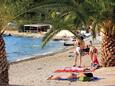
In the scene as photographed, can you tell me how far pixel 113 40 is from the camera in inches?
704

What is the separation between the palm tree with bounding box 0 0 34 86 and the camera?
11.9m

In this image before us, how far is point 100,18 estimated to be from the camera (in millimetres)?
16703

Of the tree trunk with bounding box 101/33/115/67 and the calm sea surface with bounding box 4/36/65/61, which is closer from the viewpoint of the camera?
the tree trunk with bounding box 101/33/115/67

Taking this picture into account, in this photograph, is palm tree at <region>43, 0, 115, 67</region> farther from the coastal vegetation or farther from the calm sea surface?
the calm sea surface

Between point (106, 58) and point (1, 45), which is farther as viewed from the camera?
point (106, 58)

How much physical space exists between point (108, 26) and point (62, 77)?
3.65m

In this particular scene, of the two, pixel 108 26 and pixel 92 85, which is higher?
pixel 108 26

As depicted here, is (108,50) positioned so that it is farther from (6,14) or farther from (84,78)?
(6,14)

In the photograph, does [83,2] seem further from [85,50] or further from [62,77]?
[85,50]

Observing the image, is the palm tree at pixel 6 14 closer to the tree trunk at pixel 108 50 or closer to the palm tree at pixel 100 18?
the palm tree at pixel 100 18

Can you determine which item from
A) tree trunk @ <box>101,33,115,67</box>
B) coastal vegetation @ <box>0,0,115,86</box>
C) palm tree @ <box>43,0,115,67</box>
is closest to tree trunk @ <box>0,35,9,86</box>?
coastal vegetation @ <box>0,0,115,86</box>

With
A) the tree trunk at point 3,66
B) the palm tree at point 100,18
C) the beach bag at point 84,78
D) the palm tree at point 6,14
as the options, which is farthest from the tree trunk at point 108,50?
the tree trunk at point 3,66

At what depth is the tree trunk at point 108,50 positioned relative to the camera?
1788 centimetres

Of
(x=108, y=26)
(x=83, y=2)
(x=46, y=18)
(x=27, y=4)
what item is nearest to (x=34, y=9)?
(x=27, y=4)
